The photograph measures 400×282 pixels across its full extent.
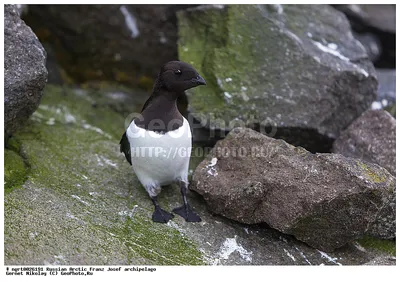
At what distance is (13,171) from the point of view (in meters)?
5.05

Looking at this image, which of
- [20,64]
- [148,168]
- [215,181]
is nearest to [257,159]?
[215,181]

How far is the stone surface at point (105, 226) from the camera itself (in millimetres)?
4188

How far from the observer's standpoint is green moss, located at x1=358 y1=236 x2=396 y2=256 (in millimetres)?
4936

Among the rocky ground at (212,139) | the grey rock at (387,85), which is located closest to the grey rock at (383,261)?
the rocky ground at (212,139)

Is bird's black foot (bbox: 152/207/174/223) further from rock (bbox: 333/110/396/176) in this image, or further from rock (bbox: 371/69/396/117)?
rock (bbox: 371/69/396/117)

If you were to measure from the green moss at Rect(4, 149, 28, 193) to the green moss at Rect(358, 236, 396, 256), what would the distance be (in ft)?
10.8

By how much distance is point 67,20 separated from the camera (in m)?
7.71

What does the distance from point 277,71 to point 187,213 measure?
225cm

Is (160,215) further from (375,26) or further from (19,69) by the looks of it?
(375,26)

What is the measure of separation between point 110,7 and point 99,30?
434 mm

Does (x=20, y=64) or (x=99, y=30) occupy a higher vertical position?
(x=20, y=64)

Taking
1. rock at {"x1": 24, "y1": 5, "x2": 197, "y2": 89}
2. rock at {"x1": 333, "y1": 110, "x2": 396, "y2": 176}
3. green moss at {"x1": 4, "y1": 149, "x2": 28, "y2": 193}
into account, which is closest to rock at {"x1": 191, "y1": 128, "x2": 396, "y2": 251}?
rock at {"x1": 333, "y1": 110, "x2": 396, "y2": 176}

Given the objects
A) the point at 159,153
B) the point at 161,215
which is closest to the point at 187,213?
the point at 161,215

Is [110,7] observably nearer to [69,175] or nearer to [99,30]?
[99,30]
